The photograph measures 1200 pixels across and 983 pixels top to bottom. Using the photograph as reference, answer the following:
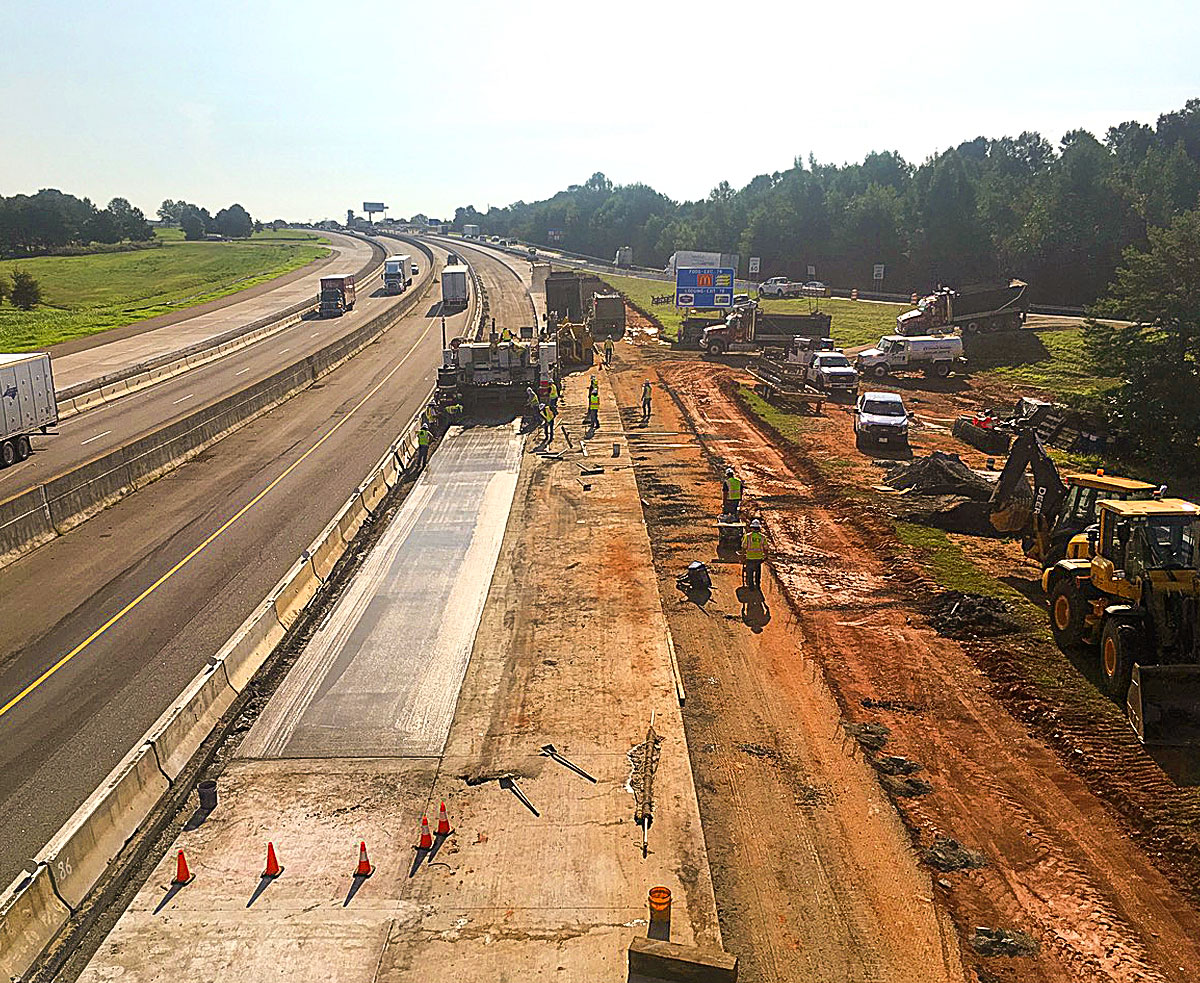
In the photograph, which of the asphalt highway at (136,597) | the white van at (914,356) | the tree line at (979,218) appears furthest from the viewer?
the tree line at (979,218)

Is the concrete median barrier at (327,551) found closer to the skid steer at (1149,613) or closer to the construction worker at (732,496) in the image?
the construction worker at (732,496)

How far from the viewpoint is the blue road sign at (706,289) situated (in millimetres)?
68062

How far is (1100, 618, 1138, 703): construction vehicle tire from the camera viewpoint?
1488 centimetres

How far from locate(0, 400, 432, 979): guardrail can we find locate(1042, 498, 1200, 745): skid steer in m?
13.7

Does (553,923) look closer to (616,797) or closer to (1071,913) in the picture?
(616,797)

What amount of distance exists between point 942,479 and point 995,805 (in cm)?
1604

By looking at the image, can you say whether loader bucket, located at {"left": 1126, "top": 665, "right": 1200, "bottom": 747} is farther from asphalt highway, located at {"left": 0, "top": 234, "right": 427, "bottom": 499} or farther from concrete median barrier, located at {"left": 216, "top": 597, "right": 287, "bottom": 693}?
asphalt highway, located at {"left": 0, "top": 234, "right": 427, "bottom": 499}

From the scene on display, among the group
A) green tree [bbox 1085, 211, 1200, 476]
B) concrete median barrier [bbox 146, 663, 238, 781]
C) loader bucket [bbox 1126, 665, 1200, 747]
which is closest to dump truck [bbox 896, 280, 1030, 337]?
green tree [bbox 1085, 211, 1200, 476]

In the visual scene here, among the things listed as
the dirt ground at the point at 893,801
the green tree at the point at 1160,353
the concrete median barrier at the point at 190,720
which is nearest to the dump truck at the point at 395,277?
the green tree at the point at 1160,353

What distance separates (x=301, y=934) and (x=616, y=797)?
4.34 meters

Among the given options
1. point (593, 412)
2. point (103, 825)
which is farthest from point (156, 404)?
point (103, 825)

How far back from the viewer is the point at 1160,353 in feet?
105

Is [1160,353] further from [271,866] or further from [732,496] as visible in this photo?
[271,866]

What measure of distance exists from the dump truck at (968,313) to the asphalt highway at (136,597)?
1376 inches
